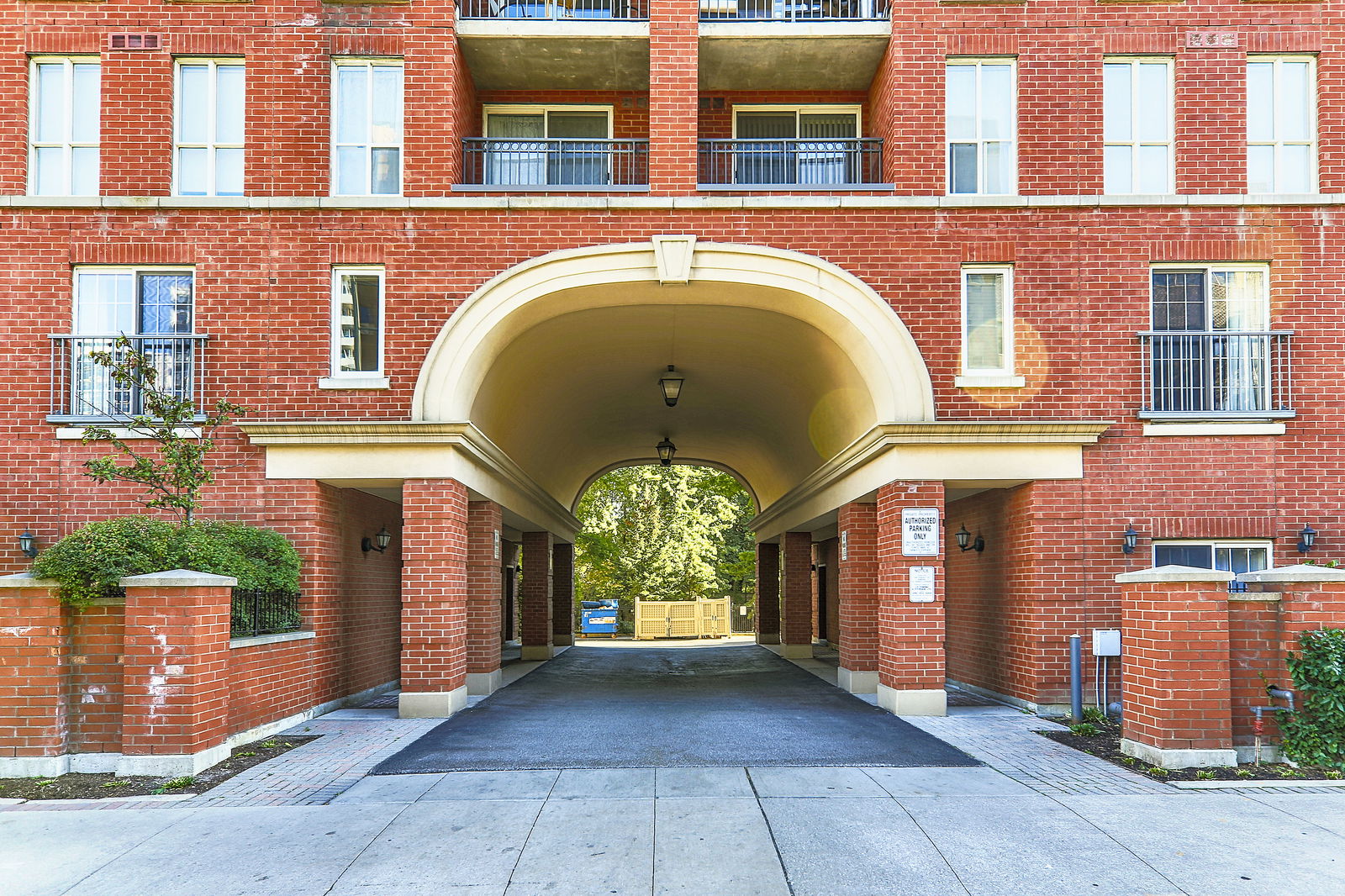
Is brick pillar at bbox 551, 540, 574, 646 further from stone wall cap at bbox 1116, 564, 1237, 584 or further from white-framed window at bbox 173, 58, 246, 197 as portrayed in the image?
stone wall cap at bbox 1116, 564, 1237, 584

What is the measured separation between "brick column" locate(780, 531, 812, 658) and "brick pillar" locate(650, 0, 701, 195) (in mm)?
12254

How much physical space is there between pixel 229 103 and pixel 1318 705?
575 inches

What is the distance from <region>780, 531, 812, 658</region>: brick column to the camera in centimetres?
2461

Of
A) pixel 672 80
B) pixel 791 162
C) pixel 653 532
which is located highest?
pixel 672 80

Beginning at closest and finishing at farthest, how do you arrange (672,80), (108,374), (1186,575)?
(1186,575), (108,374), (672,80)

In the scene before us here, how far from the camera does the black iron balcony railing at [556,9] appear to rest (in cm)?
1588

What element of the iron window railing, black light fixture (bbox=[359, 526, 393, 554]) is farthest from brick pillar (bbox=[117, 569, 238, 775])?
black light fixture (bbox=[359, 526, 393, 554])

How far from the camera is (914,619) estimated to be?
1330cm

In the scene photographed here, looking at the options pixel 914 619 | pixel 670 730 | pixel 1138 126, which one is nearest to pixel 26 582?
pixel 670 730

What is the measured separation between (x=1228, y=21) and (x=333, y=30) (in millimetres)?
12030

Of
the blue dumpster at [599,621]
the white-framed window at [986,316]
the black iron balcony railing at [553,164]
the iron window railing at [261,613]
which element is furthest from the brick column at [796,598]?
the iron window railing at [261,613]

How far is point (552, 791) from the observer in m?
8.95

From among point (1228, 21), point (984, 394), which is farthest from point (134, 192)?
point (1228, 21)

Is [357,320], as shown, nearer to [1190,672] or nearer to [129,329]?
[129,329]
